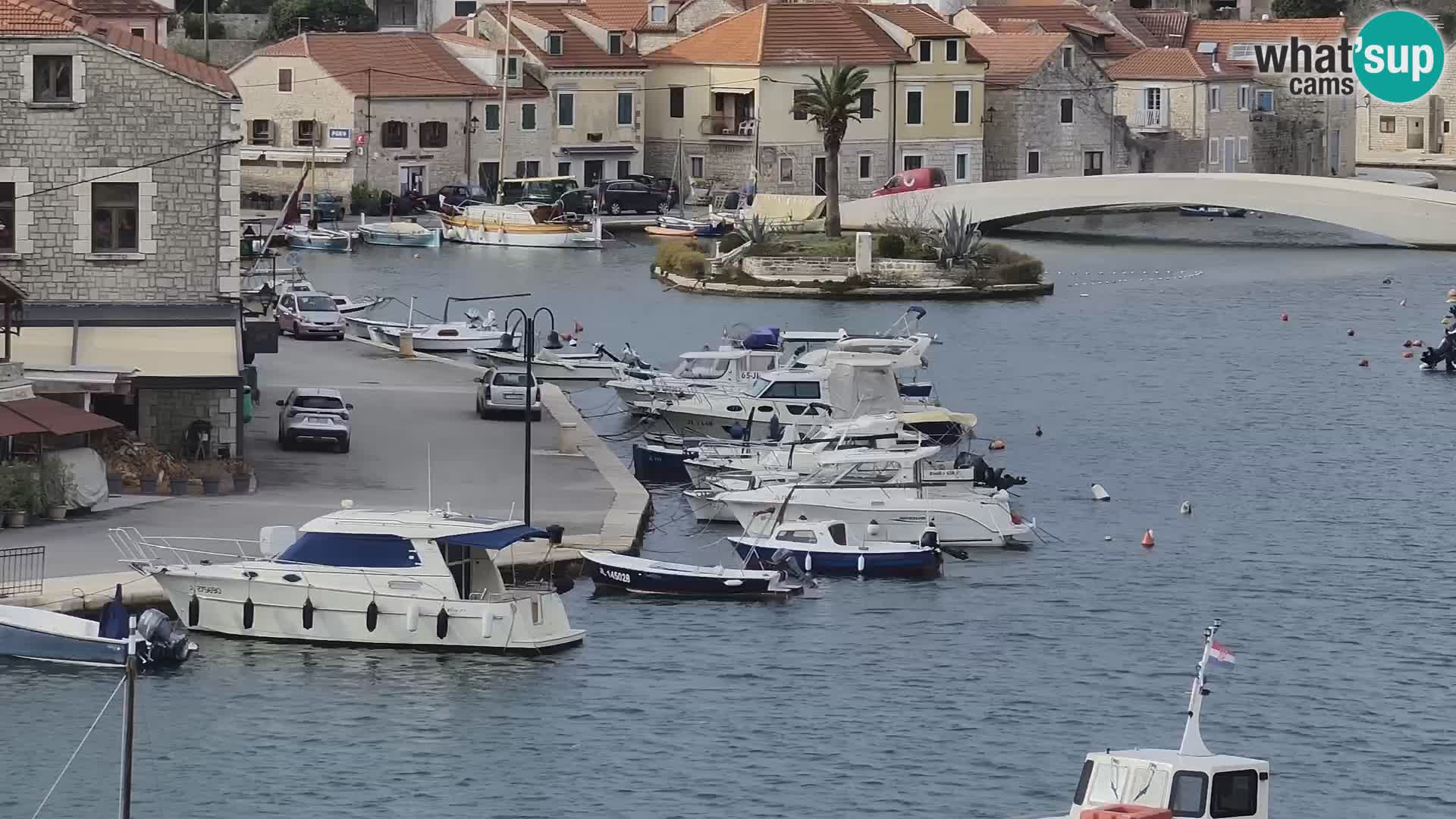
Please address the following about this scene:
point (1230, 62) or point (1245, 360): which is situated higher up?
point (1230, 62)

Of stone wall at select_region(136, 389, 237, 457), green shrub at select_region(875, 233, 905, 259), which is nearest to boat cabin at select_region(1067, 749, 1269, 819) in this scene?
stone wall at select_region(136, 389, 237, 457)

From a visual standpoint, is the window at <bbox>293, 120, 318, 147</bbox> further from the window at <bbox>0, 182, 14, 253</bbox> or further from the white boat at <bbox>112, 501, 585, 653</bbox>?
the white boat at <bbox>112, 501, 585, 653</bbox>

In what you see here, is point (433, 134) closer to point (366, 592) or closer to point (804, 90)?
point (804, 90)

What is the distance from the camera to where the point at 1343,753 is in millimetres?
40656

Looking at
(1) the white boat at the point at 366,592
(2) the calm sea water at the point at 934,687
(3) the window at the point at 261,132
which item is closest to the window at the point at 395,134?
(3) the window at the point at 261,132

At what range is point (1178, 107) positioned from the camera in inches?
6107

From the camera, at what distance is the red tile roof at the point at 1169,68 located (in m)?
154

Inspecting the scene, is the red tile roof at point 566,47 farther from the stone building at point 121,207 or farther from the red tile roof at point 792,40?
the stone building at point 121,207

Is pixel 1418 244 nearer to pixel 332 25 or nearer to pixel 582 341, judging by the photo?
pixel 582 341

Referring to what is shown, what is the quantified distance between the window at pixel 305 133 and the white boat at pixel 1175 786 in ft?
351

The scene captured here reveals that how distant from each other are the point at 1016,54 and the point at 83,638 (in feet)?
367

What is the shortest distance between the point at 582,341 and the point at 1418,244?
52225mm

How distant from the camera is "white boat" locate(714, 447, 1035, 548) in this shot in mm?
55219

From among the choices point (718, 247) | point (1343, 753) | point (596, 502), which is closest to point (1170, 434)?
point (596, 502)
